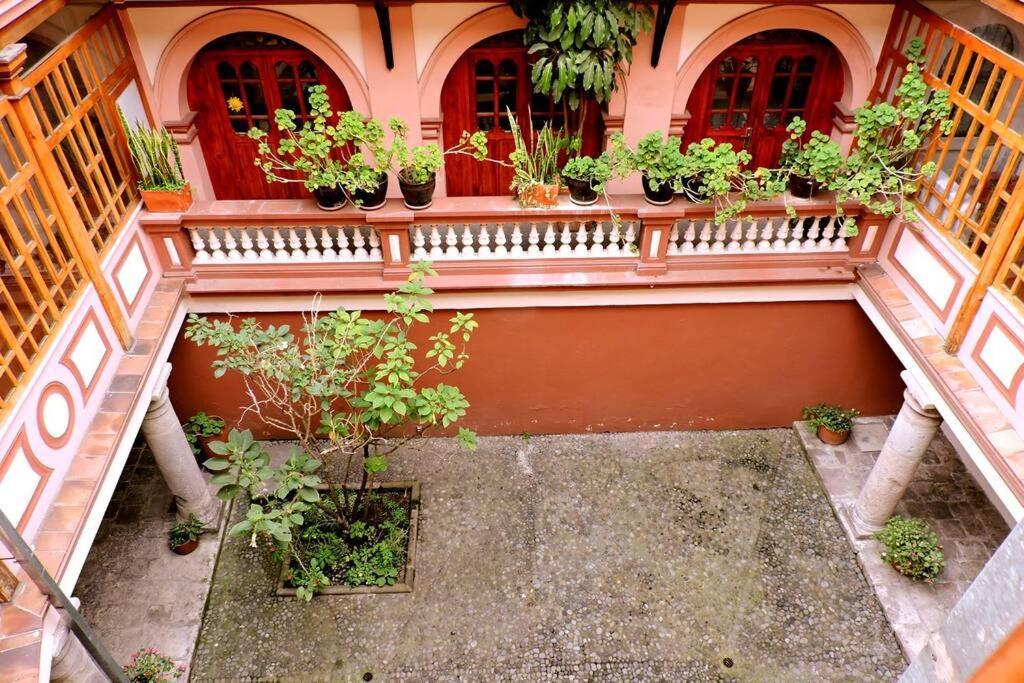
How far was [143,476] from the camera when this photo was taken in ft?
28.3

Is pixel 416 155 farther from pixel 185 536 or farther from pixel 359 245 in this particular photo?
pixel 185 536

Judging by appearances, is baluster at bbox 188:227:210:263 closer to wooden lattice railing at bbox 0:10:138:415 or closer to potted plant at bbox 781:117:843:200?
wooden lattice railing at bbox 0:10:138:415

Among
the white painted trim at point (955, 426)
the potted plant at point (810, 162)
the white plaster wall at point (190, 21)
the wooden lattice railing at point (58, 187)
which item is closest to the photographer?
the wooden lattice railing at point (58, 187)

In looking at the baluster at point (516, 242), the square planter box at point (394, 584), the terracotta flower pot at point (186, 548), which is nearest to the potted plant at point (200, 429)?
the terracotta flower pot at point (186, 548)

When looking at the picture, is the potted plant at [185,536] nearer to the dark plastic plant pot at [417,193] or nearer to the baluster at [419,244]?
the baluster at [419,244]

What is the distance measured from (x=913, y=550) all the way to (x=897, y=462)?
0.90 metres

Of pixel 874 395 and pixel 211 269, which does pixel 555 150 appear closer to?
pixel 211 269

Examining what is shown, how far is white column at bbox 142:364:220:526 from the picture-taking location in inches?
275

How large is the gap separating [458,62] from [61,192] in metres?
3.86

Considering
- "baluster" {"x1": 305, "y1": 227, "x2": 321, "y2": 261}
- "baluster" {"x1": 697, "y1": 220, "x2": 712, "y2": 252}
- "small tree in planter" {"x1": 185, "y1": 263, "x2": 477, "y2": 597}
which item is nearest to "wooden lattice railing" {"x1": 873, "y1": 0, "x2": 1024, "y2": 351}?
"baluster" {"x1": 697, "y1": 220, "x2": 712, "y2": 252}

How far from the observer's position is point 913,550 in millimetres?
7344

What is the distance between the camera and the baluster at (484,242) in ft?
24.4

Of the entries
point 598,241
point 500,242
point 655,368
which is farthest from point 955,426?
point 500,242

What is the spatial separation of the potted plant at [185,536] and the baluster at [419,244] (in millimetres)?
3663
